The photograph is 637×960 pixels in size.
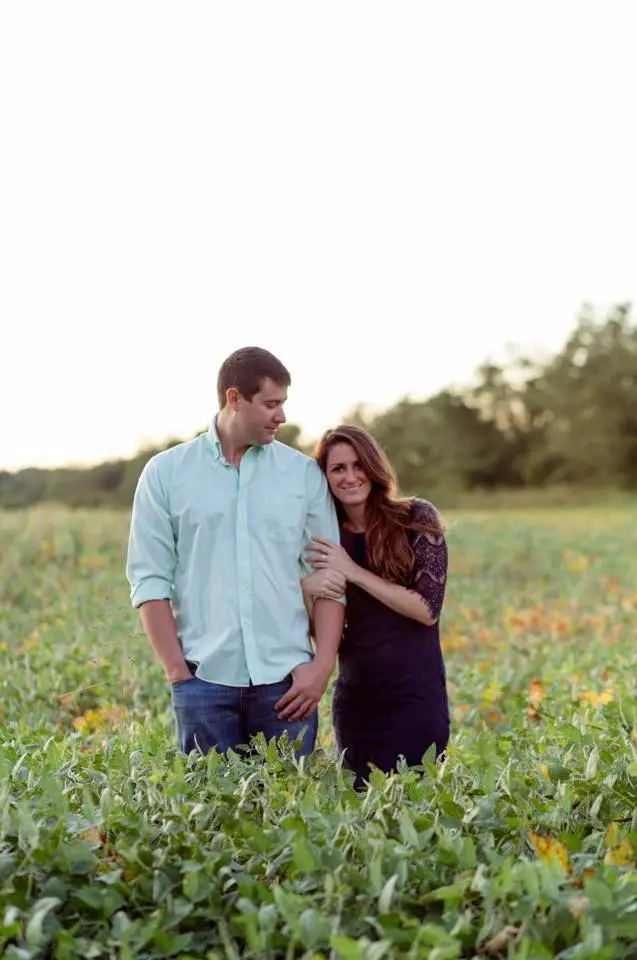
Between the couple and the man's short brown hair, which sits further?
the couple

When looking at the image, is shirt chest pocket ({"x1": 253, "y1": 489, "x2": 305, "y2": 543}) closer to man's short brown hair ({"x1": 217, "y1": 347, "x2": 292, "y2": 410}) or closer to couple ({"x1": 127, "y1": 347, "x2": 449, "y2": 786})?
couple ({"x1": 127, "y1": 347, "x2": 449, "y2": 786})

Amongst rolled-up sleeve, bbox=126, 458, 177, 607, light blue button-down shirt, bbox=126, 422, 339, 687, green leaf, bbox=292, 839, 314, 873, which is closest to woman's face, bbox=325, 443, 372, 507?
light blue button-down shirt, bbox=126, 422, 339, 687

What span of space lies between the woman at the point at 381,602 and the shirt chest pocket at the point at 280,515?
0.16 meters

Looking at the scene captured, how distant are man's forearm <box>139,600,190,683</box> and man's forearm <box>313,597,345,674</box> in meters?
0.48

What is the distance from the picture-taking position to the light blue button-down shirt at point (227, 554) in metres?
3.90

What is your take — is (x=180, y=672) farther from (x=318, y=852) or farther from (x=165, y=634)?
(x=318, y=852)

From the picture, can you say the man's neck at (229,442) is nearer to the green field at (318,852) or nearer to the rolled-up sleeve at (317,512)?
the rolled-up sleeve at (317,512)

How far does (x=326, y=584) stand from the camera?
157 inches

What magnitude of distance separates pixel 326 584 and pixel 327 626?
16 centimetres

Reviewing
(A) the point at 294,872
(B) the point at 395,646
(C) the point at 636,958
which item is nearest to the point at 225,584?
(B) the point at 395,646

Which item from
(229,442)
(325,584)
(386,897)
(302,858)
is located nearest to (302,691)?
(325,584)

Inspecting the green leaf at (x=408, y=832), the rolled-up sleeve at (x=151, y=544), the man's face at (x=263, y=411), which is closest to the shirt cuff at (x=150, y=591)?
the rolled-up sleeve at (x=151, y=544)

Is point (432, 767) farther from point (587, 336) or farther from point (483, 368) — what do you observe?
point (587, 336)

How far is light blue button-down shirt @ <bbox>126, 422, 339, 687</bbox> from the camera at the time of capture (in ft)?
12.8
